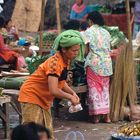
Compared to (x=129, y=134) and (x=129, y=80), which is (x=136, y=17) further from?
(x=129, y=134)

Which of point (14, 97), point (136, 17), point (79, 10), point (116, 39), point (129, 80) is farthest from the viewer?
point (79, 10)

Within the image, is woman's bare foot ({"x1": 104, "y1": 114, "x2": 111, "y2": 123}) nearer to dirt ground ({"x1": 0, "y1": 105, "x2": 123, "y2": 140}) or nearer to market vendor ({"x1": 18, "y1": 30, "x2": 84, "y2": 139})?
dirt ground ({"x1": 0, "y1": 105, "x2": 123, "y2": 140})

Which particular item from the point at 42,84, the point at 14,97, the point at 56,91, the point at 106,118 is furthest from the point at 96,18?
the point at 56,91

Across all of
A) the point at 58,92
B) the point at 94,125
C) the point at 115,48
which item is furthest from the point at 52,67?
the point at 115,48

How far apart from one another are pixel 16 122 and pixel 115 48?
219cm

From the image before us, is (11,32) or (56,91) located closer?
(56,91)

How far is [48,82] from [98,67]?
3.58m

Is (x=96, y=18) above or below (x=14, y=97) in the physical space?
above

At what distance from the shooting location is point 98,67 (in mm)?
9633

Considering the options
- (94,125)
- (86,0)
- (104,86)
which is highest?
(86,0)

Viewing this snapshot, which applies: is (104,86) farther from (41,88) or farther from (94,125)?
(41,88)

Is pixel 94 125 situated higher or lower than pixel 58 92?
lower

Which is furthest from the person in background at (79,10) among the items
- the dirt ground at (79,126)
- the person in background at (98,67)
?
the person in background at (98,67)

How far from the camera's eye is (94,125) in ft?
31.8
